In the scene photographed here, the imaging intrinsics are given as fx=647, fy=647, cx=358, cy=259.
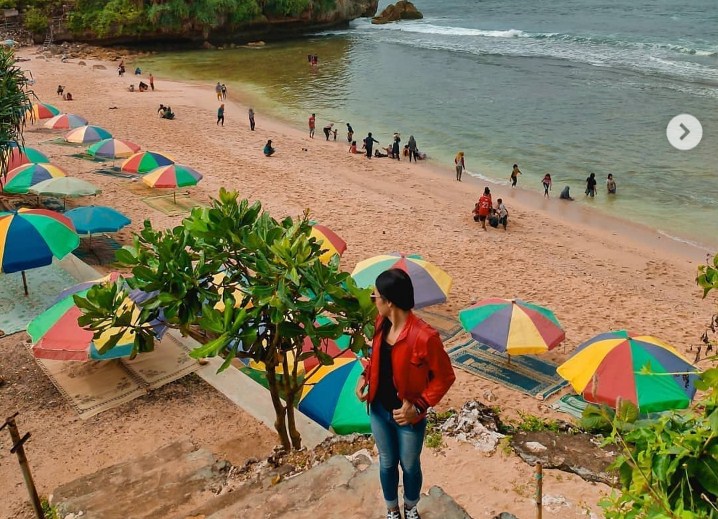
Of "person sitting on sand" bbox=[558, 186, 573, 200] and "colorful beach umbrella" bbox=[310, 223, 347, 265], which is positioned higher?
"colorful beach umbrella" bbox=[310, 223, 347, 265]

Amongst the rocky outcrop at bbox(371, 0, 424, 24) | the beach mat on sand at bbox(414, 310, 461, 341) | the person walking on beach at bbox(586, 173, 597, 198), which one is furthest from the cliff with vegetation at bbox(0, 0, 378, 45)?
the beach mat on sand at bbox(414, 310, 461, 341)

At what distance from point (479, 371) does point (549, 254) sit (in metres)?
6.95

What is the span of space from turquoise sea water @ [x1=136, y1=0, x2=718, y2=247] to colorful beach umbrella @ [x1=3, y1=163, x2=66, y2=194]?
15.5m

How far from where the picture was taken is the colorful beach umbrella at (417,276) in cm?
1120

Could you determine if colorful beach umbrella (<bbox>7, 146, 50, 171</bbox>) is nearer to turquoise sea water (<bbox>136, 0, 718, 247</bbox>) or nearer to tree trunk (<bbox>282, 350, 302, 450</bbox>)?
tree trunk (<bbox>282, 350, 302, 450</bbox>)

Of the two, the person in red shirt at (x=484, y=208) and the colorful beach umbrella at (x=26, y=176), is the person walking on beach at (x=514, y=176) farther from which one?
the colorful beach umbrella at (x=26, y=176)

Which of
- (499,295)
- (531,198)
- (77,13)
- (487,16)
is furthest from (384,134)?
(487,16)

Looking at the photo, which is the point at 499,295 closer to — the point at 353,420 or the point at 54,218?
the point at 353,420

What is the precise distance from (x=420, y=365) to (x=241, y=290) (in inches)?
93.9

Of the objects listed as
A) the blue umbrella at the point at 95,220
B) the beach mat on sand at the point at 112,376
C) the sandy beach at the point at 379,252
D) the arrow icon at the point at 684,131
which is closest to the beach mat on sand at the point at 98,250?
the blue umbrella at the point at 95,220

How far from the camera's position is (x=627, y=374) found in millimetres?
8703

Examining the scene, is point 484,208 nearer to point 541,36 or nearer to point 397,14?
point 541,36

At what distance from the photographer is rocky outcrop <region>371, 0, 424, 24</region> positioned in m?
75.9

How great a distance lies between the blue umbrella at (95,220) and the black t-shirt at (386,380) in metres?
10.8
